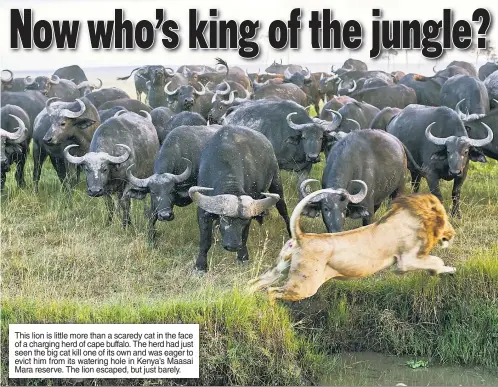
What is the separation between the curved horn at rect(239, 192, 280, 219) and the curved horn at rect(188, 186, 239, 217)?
56 millimetres

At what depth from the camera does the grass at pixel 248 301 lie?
6637 mm

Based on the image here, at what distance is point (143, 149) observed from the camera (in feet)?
31.8

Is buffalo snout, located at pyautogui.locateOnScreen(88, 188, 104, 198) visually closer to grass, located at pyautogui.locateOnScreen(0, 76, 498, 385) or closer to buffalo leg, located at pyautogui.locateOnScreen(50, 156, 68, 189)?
grass, located at pyautogui.locateOnScreen(0, 76, 498, 385)

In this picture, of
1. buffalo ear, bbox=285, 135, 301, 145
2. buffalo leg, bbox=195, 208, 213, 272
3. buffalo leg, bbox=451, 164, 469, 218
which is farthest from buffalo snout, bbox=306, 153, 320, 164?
buffalo leg, bbox=195, 208, 213, 272

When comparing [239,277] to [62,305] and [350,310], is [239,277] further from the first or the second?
[62,305]

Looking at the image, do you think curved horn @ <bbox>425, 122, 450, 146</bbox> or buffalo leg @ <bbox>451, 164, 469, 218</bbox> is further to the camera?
buffalo leg @ <bbox>451, 164, 469, 218</bbox>

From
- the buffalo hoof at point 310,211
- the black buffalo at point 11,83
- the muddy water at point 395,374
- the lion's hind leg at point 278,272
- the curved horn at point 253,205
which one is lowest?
the muddy water at point 395,374

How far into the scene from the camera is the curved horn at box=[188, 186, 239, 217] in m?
7.45

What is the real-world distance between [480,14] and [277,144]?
117 inches

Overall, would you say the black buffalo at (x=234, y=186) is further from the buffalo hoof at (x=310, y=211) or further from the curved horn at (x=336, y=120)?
the curved horn at (x=336, y=120)

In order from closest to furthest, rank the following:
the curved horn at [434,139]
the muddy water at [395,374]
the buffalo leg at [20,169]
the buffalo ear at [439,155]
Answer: the muddy water at [395,374] < the curved horn at [434,139] < the buffalo ear at [439,155] < the buffalo leg at [20,169]
